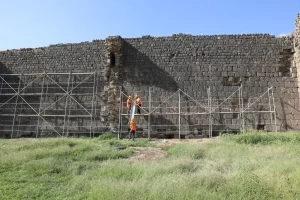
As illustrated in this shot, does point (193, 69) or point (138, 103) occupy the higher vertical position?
point (193, 69)

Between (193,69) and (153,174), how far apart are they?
7.46m

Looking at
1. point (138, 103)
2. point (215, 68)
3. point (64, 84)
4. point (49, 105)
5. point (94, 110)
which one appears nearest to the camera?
point (138, 103)

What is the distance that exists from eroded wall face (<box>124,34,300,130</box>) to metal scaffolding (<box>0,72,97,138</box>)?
1853mm

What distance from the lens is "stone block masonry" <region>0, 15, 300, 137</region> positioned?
11945 millimetres

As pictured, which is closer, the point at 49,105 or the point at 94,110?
the point at 94,110

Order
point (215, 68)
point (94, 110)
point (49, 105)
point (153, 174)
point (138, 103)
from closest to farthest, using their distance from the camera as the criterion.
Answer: point (153, 174) → point (138, 103) → point (215, 68) → point (94, 110) → point (49, 105)

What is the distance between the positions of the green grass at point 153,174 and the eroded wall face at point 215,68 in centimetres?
407

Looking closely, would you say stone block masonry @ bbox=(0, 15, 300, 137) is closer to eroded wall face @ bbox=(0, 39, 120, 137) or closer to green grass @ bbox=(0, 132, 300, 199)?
eroded wall face @ bbox=(0, 39, 120, 137)

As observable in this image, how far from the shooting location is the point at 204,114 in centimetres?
1187

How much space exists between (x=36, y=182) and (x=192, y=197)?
110 inches

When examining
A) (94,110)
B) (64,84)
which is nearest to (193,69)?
(94,110)

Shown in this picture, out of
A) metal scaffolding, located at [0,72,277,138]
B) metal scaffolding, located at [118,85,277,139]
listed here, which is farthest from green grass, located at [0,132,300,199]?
metal scaffolding, located at [0,72,277,138]

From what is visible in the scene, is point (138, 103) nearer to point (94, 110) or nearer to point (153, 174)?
point (94, 110)

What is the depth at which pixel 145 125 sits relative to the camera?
1197 centimetres
